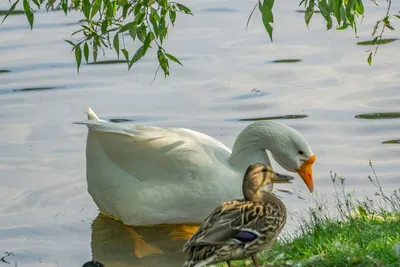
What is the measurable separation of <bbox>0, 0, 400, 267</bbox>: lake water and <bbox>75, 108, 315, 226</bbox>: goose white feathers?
0.34 metres

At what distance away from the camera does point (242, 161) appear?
935cm

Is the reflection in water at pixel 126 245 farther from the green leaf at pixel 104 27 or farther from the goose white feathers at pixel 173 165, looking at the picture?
the green leaf at pixel 104 27

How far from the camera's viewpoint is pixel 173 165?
9242 mm

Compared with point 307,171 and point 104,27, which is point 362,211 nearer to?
point 307,171

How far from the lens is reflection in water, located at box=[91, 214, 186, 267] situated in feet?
28.7

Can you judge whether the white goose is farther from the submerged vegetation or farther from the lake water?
the submerged vegetation

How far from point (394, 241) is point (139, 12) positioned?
2420 millimetres

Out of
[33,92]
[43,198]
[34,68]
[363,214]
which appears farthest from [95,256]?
[34,68]

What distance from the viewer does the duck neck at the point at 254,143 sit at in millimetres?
9328

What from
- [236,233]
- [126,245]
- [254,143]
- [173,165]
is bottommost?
[126,245]

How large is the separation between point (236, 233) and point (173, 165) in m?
3.09

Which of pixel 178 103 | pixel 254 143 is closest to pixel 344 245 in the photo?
pixel 254 143

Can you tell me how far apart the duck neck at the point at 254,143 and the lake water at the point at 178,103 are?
2.60ft

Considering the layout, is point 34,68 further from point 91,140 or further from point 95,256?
point 95,256
